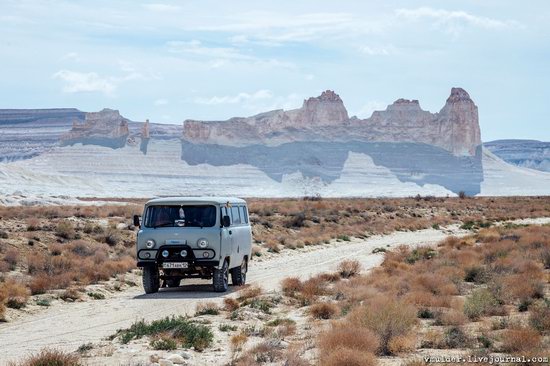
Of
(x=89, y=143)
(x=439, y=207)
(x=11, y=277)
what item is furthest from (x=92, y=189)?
(x=11, y=277)

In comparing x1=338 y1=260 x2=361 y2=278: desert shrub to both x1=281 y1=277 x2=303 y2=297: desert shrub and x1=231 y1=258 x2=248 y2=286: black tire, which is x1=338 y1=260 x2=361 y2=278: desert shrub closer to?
x1=231 y1=258 x2=248 y2=286: black tire

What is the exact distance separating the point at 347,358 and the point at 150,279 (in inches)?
397

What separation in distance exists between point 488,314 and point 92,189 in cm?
12887

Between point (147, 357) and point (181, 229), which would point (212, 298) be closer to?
point (181, 229)

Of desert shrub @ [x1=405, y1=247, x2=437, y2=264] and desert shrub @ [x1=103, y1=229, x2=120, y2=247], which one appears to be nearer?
desert shrub @ [x1=405, y1=247, x2=437, y2=264]

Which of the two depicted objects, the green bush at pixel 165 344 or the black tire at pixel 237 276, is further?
the black tire at pixel 237 276

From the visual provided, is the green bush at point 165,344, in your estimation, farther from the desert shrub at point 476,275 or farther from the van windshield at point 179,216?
the desert shrub at point 476,275

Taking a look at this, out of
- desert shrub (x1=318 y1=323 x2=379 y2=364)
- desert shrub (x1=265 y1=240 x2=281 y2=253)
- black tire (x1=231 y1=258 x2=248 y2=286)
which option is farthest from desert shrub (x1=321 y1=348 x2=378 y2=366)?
desert shrub (x1=265 y1=240 x2=281 y2=253)


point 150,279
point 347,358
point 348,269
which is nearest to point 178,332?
point 347,358

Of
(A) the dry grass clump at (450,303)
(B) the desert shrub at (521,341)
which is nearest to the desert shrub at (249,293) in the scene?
Answer: (A) the dry grass clump at (450,303)

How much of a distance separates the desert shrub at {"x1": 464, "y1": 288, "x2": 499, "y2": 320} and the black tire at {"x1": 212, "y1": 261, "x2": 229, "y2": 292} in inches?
236

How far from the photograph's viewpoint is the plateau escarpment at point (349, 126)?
17550 centimetres

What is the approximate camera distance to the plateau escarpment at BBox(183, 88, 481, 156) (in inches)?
6909

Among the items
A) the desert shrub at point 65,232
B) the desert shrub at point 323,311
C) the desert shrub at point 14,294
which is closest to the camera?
the desert shrub at point 323,311
